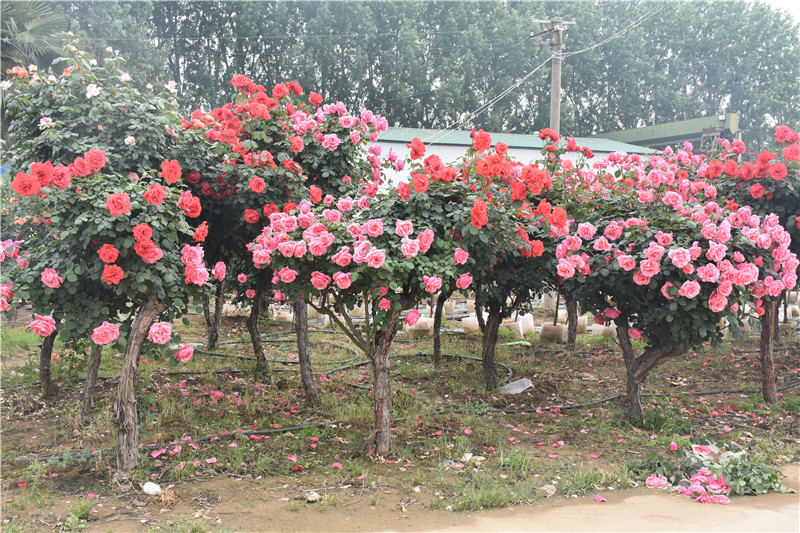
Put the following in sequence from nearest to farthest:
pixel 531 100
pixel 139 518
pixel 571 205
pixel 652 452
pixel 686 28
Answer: pixel 139 518 → pixel 652 452 → pixel 571 205 → pixel 531 100 → pixel 686 28

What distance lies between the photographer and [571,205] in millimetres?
5211

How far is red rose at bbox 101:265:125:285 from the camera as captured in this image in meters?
3.60

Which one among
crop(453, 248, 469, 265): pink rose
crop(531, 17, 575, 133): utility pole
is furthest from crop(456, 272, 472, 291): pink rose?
crop(531, 17, 575, 133): utility pole

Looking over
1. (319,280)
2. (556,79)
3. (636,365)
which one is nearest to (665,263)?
(636,365)

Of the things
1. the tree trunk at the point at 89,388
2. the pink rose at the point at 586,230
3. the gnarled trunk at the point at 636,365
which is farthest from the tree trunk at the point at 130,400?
the gnarled trunk at the point at 636,365

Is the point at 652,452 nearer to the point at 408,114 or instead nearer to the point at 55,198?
the point at 55,198

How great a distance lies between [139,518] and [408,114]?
76.9 feet

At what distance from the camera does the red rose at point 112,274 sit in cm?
360

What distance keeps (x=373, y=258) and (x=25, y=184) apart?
2065 mm

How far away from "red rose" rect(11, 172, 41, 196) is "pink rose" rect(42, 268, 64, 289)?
50 centimetres

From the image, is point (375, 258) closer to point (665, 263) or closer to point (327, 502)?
point (327, 502)

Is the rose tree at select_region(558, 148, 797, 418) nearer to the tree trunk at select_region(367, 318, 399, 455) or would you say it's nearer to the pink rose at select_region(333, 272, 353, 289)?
the tree trunk at select_region(367, 318, 399, 455)

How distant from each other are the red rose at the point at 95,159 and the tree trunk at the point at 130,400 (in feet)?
2.87

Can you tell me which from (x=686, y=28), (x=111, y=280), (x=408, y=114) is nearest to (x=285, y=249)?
(x=111, y=280)
